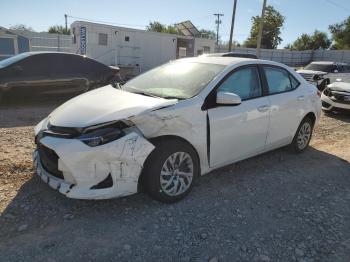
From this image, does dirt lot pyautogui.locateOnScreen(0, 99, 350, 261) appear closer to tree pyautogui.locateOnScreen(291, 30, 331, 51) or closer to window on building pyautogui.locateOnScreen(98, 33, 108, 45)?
window on building pyautogui.locateOnScreen(98, 33, 108, 45)

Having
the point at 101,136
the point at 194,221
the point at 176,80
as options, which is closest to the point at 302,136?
the point at 176,80

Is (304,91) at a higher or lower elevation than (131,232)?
higher

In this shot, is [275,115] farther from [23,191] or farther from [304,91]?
[23,191]

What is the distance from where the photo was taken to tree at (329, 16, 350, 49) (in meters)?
60.1

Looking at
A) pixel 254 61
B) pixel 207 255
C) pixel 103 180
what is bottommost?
pixel 207 255

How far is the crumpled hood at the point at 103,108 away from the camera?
130 inches

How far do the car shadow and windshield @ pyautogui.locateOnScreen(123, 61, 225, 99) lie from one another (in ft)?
3.90

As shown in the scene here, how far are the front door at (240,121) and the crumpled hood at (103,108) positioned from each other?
0.65 meters

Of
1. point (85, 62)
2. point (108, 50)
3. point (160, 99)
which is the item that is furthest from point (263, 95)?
point (108, 50)

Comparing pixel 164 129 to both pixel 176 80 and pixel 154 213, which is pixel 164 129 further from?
pixel 176 80

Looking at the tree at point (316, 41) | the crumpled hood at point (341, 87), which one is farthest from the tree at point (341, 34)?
the crumpled hood at point (341, 87)

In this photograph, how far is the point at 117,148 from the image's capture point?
3158mm

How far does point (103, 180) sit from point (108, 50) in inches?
609

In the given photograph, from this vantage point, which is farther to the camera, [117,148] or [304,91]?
[304,91]
